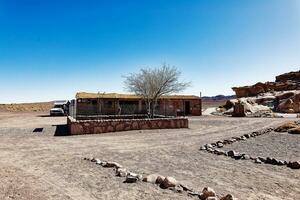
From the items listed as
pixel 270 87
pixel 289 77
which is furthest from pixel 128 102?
pixel 289 77

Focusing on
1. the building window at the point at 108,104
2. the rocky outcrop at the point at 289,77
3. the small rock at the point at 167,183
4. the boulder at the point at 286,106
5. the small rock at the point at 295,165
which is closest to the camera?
the small rock at the point at 167,183

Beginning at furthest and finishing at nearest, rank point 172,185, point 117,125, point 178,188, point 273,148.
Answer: point 117,125 → point 273,148 → point 172,185 → point 178,188

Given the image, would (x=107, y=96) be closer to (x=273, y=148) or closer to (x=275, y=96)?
(x=275, y=96)

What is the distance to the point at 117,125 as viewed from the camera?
2306cm

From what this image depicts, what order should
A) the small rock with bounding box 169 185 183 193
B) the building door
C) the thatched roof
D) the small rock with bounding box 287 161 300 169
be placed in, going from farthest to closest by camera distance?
the building door, the thatched roof, the small rock with bounding box 287 161 300 169, the small rock with bounding box 169 185 183 193

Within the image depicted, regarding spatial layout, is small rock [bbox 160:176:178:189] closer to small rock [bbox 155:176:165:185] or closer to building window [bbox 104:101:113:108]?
small rock [bbox 155:176:165:185]

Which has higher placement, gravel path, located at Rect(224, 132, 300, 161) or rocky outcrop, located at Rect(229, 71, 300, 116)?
rocky outcrop, located at Rect(229, 71, 300, 116)

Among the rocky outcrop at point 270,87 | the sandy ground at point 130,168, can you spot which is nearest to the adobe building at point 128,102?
the sandy ground at point 130,168

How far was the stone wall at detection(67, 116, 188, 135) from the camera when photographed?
21.4 metres

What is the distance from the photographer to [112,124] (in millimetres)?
22828

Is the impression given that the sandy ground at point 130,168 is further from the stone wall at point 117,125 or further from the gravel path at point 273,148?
the stone wall at point 117,125

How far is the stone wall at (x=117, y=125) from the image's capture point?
70.1 ft

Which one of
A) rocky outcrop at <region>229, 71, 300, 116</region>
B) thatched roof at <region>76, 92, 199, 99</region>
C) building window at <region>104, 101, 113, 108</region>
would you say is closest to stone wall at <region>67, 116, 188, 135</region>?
rocky outcrop at <region>229, 71, 300, 116</region>

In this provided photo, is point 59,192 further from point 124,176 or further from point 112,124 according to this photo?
point 112,124
